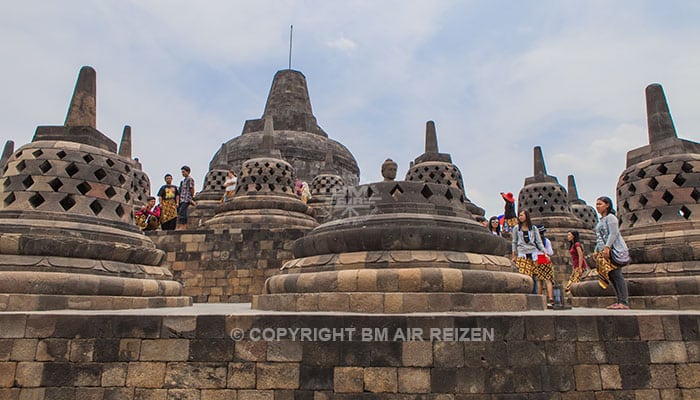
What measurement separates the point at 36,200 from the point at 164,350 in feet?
11.9

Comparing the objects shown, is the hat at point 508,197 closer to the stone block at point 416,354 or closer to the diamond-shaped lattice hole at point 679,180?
the diamond-shaped lattice hole at point 679,180

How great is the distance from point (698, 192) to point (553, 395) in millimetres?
5230

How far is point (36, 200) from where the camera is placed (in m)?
5.93

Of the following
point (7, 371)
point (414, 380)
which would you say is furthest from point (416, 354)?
point (7, 371)

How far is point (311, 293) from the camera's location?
5031mm

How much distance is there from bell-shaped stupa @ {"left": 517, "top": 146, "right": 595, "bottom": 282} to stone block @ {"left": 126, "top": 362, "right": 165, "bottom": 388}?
1328 cm

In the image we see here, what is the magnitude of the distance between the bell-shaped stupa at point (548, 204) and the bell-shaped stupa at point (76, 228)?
41.7 ft

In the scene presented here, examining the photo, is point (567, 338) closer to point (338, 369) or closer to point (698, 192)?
point (338, 369)

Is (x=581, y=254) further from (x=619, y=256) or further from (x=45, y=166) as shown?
(x=45, y=166)

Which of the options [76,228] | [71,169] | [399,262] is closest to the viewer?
[399,262]

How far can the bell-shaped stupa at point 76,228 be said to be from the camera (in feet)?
16.9

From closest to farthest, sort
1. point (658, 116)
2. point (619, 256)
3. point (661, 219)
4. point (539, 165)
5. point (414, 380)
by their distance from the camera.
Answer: point (414, 380), point (619, 256), point (661, 219), point (658, 116), point (539, 165)

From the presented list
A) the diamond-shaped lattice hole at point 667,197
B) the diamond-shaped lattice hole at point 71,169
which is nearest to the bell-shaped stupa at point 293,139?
the diamond-shaped lattice hole at point 71,169

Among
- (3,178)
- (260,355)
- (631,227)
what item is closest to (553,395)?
(260,355)
